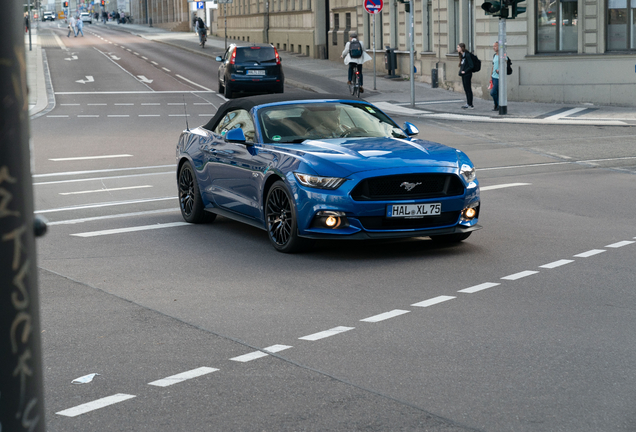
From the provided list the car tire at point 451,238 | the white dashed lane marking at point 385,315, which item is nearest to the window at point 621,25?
the car tire at point 451,238

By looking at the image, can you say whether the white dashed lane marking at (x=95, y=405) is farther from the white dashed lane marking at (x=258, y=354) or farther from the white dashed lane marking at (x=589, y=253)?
the white dashed lane marking at (x=589, y=253)

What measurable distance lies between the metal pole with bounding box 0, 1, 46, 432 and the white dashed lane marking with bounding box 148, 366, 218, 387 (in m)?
2.79

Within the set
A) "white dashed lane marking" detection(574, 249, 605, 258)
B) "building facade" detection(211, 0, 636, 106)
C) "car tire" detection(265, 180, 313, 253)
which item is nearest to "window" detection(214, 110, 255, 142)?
"car tire" detection(265, 180, 313, 253)

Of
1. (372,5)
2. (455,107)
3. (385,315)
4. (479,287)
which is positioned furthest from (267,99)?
(372,5)

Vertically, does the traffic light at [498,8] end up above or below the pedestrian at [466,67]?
above

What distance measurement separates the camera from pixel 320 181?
8.55 metres

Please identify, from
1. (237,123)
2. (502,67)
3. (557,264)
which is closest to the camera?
(557,264)

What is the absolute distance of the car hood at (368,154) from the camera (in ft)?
28.0

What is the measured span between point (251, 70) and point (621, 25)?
12.2m

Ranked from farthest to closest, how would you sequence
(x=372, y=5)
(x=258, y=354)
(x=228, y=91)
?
(x=228, y=91) < (x=372, y=5) < (x=258, y=354)

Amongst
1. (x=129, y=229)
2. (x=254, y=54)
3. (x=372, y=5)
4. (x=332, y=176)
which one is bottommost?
(x=129, y=229)

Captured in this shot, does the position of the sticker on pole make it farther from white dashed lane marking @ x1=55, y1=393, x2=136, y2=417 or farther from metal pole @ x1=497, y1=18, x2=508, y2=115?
white dashed lane marking @ x1=55, y1=393, x2=136, y2=417

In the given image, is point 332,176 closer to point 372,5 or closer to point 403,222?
point 403,222

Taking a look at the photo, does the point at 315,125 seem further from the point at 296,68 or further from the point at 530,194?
the point at 296,68
